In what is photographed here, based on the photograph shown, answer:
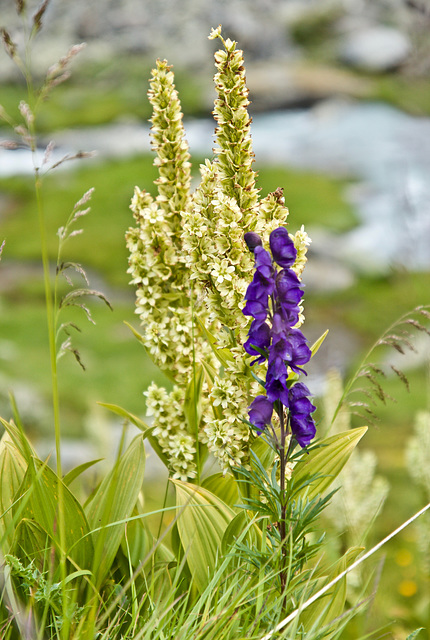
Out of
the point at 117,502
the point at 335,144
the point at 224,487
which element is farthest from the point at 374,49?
the point at 117,502

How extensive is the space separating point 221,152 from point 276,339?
655mm

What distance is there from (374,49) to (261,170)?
19.8 ft

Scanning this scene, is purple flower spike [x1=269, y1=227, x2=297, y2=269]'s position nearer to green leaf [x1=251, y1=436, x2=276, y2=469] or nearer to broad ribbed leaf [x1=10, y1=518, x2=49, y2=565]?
green leaf [x1=251, y1=436, x2=276, y2=469]

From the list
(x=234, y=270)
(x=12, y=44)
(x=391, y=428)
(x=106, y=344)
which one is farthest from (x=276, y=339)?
(x=106, y=344)

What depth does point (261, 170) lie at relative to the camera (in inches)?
628

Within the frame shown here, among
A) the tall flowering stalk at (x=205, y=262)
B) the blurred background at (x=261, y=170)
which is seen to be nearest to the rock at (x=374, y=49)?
the blurred background at (x=261, y=170)

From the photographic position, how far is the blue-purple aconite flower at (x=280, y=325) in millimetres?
1633

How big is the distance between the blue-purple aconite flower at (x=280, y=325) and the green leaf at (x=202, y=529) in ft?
1.62

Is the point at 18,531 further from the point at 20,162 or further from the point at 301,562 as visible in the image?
the point at 20,162

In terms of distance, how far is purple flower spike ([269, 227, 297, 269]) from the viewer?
1642mm

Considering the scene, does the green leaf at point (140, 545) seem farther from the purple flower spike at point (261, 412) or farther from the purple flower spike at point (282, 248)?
the purple flower spike at point (282, 248)

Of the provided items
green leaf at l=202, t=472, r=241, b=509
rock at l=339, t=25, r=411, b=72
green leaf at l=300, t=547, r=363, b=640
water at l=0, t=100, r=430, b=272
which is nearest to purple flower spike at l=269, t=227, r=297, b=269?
green leaf at l=300, t=547, r=363, b=640

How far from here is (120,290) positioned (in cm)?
1208

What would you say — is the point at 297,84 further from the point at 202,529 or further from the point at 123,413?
the point at 202,529
